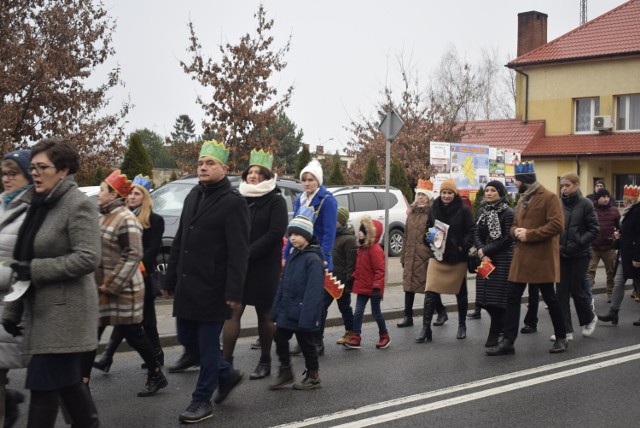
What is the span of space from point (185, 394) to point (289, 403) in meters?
0.94

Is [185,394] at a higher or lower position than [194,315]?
lower

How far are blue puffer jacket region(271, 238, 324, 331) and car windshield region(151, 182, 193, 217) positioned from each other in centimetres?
712

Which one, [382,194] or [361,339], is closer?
[361,339]

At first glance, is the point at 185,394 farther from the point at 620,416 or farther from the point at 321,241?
the point at 620,416

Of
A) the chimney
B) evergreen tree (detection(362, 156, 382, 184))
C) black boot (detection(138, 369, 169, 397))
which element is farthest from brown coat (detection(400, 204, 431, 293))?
the chimney

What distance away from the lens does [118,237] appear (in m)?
7.00

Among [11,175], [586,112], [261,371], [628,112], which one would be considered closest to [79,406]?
[11,175]

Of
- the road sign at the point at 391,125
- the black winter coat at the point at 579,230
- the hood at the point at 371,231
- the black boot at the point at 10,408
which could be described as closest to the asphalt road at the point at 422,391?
the black boot at the point at 10,408

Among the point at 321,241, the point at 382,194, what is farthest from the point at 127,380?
the point at 382,194

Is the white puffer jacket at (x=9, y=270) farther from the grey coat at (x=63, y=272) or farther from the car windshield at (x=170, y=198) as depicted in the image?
the car windshield at (x=170, y=198)

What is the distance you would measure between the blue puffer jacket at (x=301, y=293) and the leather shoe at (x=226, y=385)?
2.42 ft

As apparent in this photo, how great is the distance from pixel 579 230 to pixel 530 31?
110ft

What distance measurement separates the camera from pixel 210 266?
648 centimetres

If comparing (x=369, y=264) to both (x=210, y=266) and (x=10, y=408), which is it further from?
(x=10, y=408)
